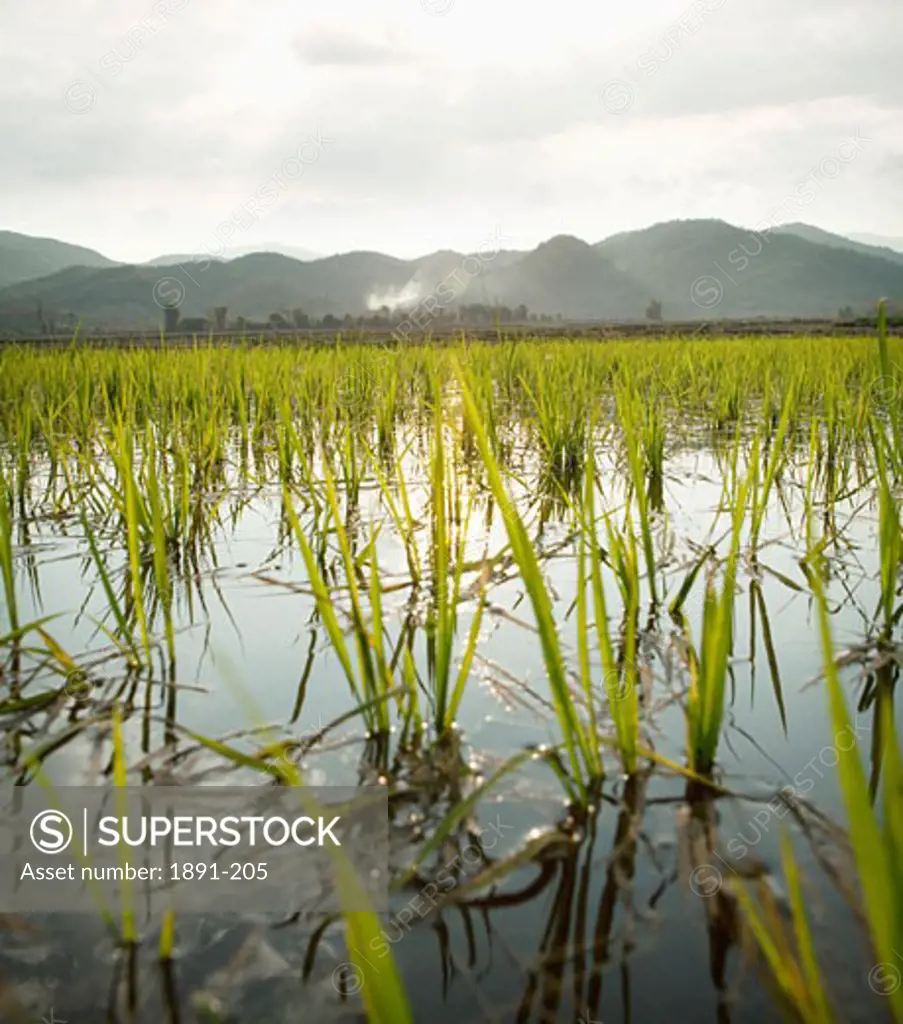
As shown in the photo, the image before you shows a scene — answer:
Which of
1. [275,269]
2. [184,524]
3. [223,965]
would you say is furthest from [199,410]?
[275,269]

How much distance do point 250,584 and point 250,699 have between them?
61 cm

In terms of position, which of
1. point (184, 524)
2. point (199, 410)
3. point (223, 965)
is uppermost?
point (199, 410)

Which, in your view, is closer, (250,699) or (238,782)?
(238,782)

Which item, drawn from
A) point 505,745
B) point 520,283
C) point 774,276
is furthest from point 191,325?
point 774,276

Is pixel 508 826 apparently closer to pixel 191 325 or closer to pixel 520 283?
pixel 191 325

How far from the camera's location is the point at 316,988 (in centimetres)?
72

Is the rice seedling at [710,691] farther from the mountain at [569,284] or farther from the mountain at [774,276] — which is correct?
the mountain at [774,276]

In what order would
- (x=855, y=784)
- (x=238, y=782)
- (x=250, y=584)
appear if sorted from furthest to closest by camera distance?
1. (x=250, y=584)
2. (x=238, y=782)
3. (x=855, y=784)

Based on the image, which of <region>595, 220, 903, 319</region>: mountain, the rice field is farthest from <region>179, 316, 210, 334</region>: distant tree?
<region>595, 220, 903, 319</region>: mountain

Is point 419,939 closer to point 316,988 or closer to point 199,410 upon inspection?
point 316,988

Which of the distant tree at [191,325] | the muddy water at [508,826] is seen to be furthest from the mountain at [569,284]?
the muddy water at [508,826]

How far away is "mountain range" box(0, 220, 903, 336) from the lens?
124m

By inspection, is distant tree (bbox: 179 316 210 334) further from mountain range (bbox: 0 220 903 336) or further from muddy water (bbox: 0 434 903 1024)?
mountain range (bbox: 0 220 903 336)

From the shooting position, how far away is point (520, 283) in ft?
559
